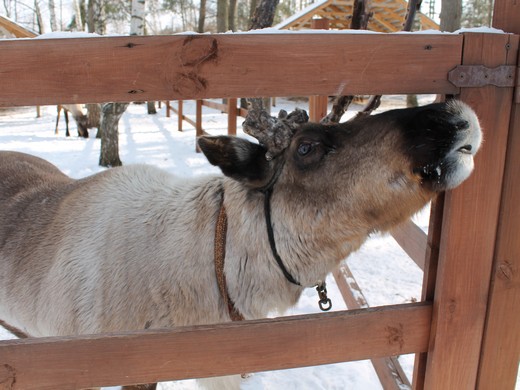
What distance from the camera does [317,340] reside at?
1.69m

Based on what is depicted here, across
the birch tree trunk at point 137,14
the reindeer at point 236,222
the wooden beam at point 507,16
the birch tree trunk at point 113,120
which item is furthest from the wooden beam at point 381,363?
the birch tree trunk at point 137,14

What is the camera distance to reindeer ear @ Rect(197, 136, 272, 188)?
1.92 metres

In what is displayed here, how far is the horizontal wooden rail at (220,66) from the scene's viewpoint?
138 cm

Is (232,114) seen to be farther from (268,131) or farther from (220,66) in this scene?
(220,66)

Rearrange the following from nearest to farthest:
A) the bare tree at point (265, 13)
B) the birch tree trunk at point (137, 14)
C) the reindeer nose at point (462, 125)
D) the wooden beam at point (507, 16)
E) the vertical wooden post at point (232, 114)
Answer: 1. the reindeer nose at point (462, 125)
2. the wooden beam at point (507, 16)
3. the bare tree at point (265, 13)
4. the vertical wooden post at point (232, 114)
5. the birch tree trunk at point (137, 14)

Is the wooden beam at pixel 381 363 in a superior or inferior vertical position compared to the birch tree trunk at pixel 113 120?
inferior

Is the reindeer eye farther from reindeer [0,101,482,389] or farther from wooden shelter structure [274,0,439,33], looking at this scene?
wooden shelter structure [274,0,439,33]

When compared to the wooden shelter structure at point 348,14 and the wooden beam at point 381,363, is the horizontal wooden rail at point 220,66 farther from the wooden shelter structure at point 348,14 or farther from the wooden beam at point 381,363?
the wooden shelter structure at point 348,14

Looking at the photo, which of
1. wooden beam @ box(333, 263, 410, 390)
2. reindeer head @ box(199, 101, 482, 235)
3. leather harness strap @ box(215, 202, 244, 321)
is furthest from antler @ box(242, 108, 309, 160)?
wooden beam @ box(333, 263, 410, 390)

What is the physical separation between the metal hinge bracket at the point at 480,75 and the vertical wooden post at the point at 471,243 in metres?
0.02

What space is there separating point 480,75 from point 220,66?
928 mm

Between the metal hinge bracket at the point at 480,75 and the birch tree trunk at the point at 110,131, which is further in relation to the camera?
the birch tree trunk at the point at 110,131

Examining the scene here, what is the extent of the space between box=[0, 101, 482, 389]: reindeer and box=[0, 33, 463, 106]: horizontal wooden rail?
213mm

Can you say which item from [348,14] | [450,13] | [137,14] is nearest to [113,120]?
[137,14]
